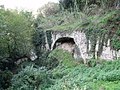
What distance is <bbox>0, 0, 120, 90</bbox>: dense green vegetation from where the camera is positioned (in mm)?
19416

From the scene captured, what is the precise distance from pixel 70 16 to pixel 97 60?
1495cm

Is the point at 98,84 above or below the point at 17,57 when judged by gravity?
above

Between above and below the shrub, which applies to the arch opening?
below

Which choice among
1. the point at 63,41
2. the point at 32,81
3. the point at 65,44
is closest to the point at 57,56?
the point at 65,44

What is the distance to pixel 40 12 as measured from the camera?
55.1 meters

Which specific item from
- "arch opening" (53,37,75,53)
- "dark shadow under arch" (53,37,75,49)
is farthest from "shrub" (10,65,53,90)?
"dark shadow under arch" (53,37,75,49)

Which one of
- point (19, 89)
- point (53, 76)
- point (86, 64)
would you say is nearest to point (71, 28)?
point (86, 64)

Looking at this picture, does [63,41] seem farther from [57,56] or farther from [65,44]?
[57,56]

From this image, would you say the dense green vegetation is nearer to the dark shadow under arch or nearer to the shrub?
the shrub

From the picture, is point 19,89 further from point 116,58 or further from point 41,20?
point 41,20

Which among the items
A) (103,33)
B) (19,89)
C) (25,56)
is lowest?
(25,56)

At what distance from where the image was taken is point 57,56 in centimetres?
2956

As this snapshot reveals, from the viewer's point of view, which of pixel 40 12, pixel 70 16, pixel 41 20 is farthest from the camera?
pixel 40 12

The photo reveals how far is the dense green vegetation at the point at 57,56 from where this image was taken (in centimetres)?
1942
